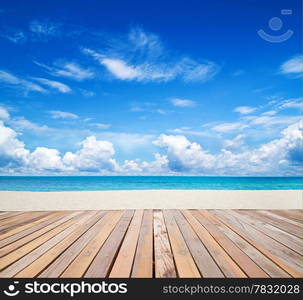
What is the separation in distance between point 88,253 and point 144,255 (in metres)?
0.49

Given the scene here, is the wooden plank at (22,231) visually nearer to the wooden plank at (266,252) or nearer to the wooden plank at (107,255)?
the wooden plank at (107,255)

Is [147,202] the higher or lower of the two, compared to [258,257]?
lower

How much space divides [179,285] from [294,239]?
5.52 ft

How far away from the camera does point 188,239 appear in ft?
8.05

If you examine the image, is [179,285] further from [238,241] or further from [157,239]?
[238,241]

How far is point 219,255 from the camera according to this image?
1979 millimetres

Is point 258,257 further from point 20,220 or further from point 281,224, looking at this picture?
point 20,220

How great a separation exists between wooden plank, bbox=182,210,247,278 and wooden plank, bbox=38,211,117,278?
1.16 meters

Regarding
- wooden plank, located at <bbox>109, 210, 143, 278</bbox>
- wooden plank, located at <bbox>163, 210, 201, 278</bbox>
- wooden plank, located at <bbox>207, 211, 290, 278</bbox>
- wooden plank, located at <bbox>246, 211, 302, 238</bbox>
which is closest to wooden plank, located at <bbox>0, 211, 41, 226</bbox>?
wooden plank, located at <bbox>109, 210, 143, 278</bbox>

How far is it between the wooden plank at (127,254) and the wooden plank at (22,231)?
3.85 feet

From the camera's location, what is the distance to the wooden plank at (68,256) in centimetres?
164

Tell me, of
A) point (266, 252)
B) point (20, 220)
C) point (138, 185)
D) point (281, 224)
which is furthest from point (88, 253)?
point (138, 185)

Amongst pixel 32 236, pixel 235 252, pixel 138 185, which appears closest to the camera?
pixel 235 252

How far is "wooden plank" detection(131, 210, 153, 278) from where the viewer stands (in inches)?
64.8
